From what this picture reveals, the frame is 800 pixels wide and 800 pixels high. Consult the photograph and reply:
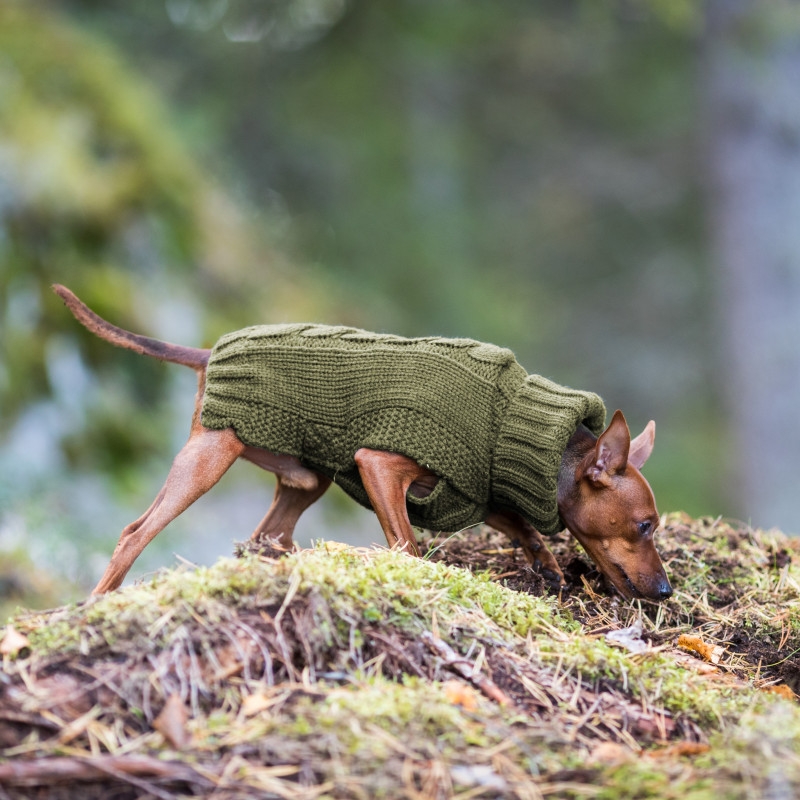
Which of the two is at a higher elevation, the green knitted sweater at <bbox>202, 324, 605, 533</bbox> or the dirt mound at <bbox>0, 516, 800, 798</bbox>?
the green knitted sweater at <bbox>202, 324, 605, 533</bbox>

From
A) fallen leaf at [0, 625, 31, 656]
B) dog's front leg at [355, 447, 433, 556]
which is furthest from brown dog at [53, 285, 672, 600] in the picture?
fallen leaf at [0, 625, 31, 656]

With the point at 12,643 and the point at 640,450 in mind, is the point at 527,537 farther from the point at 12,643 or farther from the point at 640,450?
the point at 12,643

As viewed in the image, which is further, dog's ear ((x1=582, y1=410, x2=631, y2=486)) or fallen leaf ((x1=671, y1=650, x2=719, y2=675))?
dog's ear ((x1=582, y1=410, x2=631, y2=486))

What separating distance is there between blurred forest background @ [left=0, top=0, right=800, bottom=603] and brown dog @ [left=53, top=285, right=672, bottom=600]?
2113 millimetres

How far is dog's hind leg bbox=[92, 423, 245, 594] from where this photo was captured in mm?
3740

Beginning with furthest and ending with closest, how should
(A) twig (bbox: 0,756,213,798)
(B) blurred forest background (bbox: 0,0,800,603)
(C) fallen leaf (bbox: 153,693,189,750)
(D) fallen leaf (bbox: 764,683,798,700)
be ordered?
(B) blurred forest background (bbox: 0,0,800,603) → (D) fallen leaf (bbox: 764,683,798,700) → (C) fallen leaf (bbox: 153,693,189,750) → (A) twig (bbox: 0,756,213,798)

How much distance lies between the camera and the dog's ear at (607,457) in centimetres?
386

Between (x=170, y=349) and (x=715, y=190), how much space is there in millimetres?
8360

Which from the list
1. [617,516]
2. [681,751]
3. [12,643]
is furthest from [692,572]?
[12,643]

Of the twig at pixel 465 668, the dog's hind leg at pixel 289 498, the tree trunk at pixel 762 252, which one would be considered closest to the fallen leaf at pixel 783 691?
the twig at pixel 465 668

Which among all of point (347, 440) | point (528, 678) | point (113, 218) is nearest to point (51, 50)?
point (113, 218)

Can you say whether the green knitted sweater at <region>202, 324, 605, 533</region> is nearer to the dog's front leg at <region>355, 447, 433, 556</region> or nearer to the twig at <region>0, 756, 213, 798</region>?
the dog's front leg at <region>355, 447, 433, 556</region>

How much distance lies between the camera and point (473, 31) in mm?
12547

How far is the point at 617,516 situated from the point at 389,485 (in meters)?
0.95
